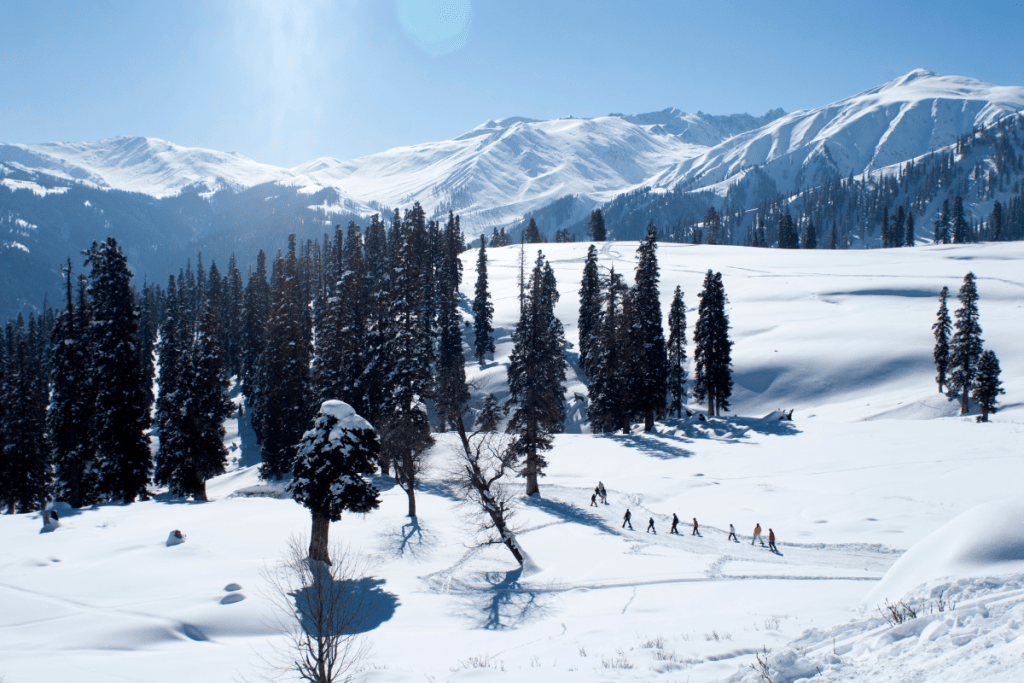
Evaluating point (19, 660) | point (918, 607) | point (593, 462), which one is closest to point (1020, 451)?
point (593, 462)

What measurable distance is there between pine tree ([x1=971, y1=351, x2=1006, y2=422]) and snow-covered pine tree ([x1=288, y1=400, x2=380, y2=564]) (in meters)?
53.0

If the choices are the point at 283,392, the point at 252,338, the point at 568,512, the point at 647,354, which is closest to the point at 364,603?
the point at 568,512

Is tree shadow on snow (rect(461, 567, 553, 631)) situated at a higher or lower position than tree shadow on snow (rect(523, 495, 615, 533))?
higher

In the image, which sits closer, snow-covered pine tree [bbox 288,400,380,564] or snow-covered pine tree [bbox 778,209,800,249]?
snow-covered pine tree [bbox 288,400,380,564]

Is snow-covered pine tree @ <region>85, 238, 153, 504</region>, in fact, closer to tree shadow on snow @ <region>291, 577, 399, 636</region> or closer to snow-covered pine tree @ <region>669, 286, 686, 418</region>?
tree shadow on snow @ <region>291, 577, 399, 636</region>

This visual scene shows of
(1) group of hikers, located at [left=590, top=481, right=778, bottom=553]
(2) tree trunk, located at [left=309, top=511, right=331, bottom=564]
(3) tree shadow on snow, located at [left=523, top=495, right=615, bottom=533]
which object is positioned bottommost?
(3) tree shadow on snow, located at [left=523, top=495, right=615, bottom=533]

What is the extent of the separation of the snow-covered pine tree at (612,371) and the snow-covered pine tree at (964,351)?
31177mm

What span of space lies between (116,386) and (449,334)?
41.7 metres

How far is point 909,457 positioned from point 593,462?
21.1 metres

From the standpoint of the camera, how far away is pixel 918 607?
385 inches

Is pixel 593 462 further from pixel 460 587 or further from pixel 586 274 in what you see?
pixel 586 274

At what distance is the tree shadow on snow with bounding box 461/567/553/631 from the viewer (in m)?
19.9

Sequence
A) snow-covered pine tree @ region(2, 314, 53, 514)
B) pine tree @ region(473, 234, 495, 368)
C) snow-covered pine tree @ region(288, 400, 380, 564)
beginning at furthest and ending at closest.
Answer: pine tree @ region(473, 234, 495, 368) → snow-covered pine tree @ region(2, 314, 53, 514) → snow-covered pine tree @ region(288, 400, 380, 564)

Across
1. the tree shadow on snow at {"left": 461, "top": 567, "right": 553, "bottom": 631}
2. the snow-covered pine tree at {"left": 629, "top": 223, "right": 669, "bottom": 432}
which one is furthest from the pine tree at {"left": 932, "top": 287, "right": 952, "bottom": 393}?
the tree shadow on snow at {"left": 461, "top": 567, "right": 553, "bottom": 631}
